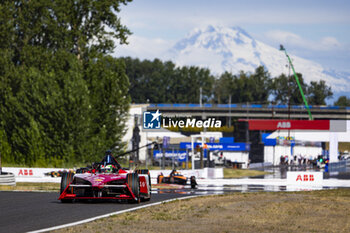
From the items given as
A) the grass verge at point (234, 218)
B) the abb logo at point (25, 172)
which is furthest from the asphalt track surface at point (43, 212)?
the abb logo at point (25, 172)

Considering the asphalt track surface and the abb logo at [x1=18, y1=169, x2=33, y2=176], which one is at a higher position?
the asphalt track surface

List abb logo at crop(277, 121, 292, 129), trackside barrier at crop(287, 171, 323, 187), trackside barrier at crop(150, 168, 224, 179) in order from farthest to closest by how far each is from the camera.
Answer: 1. abb logo at crop(277, 121, 292, 129)
2. trackside barrier at crop(150, 168, 224, 179)
3. trackside barrier at crop(287, 171, 323, 187)

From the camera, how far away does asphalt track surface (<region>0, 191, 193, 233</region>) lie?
11445 millimetres

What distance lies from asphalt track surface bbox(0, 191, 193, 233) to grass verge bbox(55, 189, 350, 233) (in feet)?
2.34

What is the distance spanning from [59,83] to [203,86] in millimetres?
130488

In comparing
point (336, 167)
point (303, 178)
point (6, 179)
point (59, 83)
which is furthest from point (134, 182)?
point (336, 167)

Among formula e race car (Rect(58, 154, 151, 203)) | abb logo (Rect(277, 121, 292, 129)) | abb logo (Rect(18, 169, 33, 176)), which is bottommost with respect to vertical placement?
abb logo (Rect(18, 169, 33, 176))

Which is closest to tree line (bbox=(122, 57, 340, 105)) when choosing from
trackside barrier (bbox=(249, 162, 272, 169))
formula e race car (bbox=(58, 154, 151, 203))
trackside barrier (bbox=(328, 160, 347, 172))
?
trackside barrier (bbox=(249, 162, 272, 169))

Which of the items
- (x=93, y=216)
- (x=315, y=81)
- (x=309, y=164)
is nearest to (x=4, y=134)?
(x=309, y=164)

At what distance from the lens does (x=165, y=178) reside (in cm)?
3697

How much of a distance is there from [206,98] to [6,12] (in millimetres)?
133427

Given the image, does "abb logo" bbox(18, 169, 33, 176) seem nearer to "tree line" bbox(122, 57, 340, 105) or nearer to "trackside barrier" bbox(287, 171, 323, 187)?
"trackside barrier" bbox(287, 171, 323, 187)

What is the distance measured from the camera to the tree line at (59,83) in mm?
50906

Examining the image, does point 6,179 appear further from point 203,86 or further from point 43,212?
point 203,86
